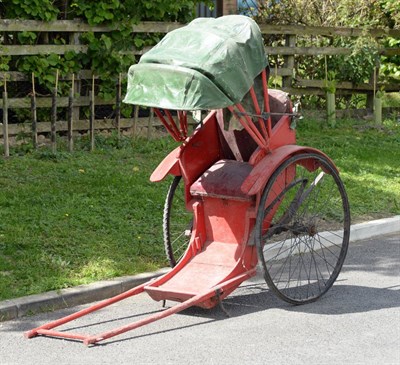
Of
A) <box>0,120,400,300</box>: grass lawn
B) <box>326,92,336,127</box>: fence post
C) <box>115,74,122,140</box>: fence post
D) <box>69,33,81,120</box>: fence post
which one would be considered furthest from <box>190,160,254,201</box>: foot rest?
<box>326,92,336,127</box>: fence post

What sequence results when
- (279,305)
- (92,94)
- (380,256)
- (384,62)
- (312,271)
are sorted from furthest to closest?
1. (384,62)
2. (92,94)
3. (380,256)
4. (312,271)
5. (279,305)

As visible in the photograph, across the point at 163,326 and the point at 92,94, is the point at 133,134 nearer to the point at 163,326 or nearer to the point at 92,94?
the point at 92,94

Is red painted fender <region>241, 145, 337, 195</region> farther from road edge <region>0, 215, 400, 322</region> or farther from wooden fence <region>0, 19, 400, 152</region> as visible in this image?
wooden fence <region>0, 19, 400, 152</region>

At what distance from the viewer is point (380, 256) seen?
→ 28.4 feet

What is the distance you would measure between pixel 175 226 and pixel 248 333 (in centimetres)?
260

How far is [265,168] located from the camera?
6.79 metres

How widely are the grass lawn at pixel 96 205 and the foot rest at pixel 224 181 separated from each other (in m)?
1.01

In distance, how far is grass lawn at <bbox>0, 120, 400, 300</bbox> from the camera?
7.64 m

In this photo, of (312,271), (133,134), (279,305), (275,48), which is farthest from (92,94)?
(279,305)

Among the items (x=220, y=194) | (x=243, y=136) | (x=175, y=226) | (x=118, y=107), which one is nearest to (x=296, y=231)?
(x=220, y=194)

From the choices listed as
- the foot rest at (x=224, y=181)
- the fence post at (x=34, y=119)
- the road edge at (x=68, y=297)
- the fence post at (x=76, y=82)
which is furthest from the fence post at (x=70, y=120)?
the foot rest at (x=224, y=181)

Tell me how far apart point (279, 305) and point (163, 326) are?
97 cm

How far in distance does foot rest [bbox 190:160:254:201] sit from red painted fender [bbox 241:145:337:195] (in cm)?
17

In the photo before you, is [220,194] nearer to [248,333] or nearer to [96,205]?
[248,333]
